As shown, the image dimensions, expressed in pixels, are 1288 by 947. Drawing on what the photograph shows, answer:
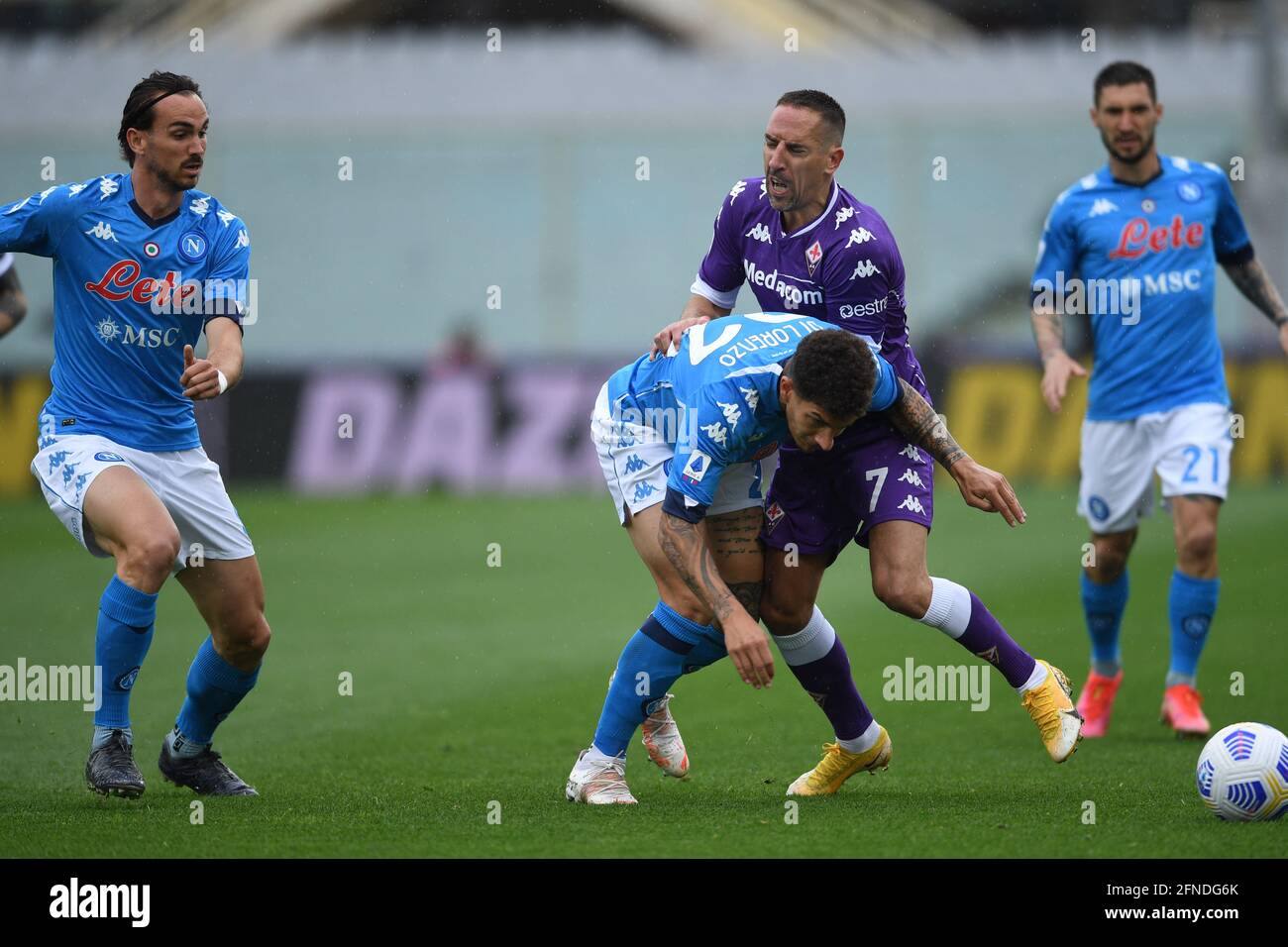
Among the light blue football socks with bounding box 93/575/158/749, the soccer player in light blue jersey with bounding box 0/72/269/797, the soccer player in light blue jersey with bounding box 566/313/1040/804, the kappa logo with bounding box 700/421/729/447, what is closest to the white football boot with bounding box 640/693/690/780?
the soccer player in light blue jersey with bounding box 566/313/1040/804

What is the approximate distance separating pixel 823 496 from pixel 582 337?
1987 cm

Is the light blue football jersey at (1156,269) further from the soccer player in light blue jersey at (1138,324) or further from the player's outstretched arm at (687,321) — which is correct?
the player's outstretched arm at (687,321)

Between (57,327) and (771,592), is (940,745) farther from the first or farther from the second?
(57,327)

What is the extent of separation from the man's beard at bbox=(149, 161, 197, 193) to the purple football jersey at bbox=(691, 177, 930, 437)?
6.26ft

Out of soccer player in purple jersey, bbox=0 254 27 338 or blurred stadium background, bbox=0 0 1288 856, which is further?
blurred stadium background, bbox=0 0 1288 856

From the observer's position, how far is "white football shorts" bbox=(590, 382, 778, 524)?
5.95m

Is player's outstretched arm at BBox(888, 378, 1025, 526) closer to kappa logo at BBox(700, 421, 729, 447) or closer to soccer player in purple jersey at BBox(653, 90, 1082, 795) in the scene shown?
soccer player in purple jersey at BBox(653, 90, 1082, 795)

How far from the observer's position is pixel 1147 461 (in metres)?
7.78

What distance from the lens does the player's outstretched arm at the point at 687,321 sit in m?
5.88

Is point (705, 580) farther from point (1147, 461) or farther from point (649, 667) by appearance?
point (1147, 461)

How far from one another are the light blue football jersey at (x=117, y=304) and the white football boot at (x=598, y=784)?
6.06ft

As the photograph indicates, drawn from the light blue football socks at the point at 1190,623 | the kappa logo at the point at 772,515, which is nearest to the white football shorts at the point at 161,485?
the kappa logo at the point at 772,515

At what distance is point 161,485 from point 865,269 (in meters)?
2.53

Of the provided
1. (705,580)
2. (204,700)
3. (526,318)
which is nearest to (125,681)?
(204,700)
